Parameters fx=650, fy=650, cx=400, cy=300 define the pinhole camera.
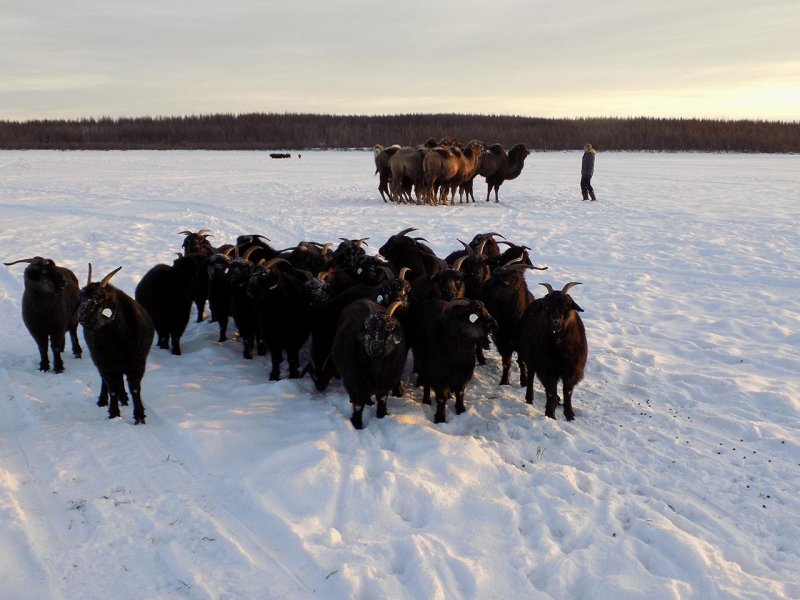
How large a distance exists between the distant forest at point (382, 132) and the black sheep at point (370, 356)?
58578mm

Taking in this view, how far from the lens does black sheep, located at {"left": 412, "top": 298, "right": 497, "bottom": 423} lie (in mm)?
6055

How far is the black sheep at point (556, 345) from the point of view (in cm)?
603

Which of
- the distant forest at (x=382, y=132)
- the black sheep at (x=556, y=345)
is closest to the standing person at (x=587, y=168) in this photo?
the black sheep at (x=556, y=345)

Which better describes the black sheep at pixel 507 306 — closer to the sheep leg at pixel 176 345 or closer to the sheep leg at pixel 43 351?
the sheep leg at pixel 176 345

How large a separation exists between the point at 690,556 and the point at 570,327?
2.40 metres

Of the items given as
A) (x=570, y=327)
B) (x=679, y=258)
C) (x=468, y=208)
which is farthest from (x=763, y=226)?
(x=570, y=327)

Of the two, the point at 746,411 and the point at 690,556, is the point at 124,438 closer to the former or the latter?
the point at 690,556

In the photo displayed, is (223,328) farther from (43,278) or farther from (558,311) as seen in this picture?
(558,311)

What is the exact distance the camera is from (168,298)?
7.70 meters

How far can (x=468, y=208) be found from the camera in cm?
2150

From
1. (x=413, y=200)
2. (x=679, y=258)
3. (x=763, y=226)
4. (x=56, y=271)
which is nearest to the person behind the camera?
(x=56, y=271)

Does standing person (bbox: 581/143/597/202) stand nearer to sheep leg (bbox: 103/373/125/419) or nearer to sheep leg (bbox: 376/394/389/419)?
sheep leg (bbox: 376/394/389/419)

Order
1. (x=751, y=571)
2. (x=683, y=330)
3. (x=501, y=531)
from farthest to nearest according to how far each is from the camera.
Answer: (x=683, y=330) < (x=501, y=531) < (x=751, y=571)

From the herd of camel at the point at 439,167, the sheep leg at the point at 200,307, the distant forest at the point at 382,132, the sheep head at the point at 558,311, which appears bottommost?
the sheep leg at the point at 200,307
